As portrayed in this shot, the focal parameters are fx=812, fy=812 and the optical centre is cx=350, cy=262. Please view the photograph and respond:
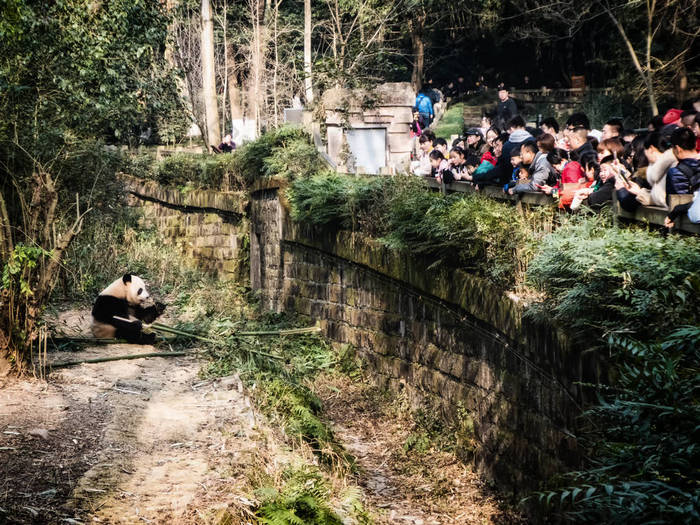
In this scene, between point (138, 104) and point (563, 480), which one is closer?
point (563, 480)

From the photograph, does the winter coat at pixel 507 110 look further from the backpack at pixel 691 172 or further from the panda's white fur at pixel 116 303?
the backpack at pixel 691 172

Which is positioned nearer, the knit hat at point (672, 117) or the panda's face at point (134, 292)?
the knit hat at point (672, 117)

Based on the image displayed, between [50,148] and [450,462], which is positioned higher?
[50,148]

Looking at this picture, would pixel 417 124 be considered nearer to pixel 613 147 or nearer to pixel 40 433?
pixel 613 147

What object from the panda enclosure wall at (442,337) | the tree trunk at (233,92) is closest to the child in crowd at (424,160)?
the panda enclosure wall at (442,337)

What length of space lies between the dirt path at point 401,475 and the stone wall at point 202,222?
7.77 m

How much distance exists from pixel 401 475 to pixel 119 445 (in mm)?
3252

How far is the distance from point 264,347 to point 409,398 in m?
2.56

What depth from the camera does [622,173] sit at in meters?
6.94

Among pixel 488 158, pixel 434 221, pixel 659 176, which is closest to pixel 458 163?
pixel 488 158

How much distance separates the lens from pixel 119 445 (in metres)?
6.67

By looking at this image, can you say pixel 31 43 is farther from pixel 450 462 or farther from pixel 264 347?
pixel 450 462

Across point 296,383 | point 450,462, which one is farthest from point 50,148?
point 450,462

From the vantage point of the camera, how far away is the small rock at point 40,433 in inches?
258
